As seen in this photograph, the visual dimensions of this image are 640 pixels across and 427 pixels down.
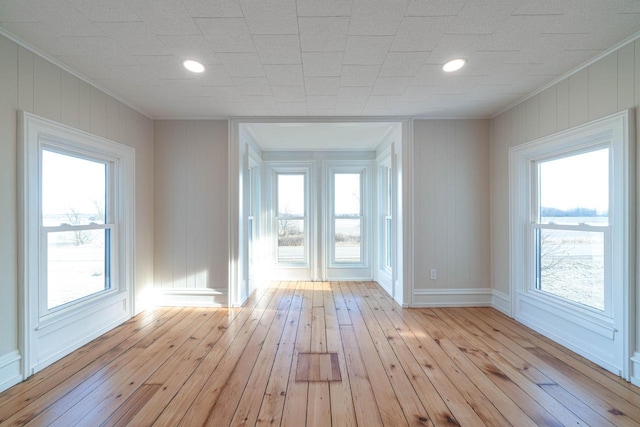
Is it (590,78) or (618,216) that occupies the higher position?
(590,78)

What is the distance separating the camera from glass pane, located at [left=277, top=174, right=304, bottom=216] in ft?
18.1

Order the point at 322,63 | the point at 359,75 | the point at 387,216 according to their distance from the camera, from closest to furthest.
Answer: the point at 322,63 < the point at 359,75 < the point at 387,216

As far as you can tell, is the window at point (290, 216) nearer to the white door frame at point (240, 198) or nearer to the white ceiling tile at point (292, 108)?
the white door frame at point (240, 198)

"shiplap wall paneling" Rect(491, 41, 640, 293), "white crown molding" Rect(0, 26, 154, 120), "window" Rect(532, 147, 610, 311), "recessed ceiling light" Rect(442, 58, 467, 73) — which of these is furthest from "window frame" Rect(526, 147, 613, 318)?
"white crown molding" Rect(0, 26, 154, 120)

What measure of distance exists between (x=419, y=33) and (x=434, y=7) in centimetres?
25

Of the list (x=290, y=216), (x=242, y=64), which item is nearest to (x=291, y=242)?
(x=290, y=216)

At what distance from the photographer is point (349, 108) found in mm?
3463

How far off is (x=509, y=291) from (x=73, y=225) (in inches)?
178

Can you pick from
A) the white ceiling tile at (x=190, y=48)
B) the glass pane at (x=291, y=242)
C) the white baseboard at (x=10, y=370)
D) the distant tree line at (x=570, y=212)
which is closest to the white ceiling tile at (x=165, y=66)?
the white ceiling tile at (x=190, y=48)

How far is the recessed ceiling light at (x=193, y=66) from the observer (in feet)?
7.88

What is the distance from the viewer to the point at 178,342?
278 centimetres

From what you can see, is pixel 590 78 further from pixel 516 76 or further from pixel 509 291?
pixel 509 291

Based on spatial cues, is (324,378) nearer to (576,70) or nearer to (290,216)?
(576,70)

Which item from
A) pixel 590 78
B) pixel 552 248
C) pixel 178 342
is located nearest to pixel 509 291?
pixel 552 248
